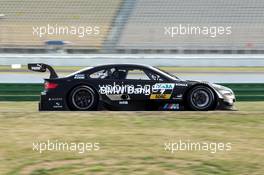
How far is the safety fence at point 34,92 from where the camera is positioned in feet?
42.1

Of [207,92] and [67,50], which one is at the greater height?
[67,50]

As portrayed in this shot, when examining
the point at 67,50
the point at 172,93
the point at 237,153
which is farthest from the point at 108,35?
the point at 237,153

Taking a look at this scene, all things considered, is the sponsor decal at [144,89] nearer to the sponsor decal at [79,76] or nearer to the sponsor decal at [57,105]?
the sponsor decal at [79,76]

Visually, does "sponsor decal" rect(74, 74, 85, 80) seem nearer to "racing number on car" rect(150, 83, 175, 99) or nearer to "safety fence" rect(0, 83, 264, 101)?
"racing number on car" rect(150, 83, 175, 99)

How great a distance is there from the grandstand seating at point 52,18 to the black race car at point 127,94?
17270 millimetres

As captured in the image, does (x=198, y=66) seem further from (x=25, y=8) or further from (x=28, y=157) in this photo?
(x=28, y=157)

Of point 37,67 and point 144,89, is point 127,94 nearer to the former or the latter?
point 144,89

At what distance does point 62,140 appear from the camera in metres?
6.94

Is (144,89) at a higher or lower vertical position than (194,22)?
lower

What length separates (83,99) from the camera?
33.0 feet

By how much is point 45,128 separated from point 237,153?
3048mm

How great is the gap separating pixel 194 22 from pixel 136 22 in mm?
3182

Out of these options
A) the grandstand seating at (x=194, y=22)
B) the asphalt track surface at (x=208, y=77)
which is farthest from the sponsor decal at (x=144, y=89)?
the grandstand seating at (x=194, y=22)

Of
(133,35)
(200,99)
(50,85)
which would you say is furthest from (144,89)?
(133,35)
